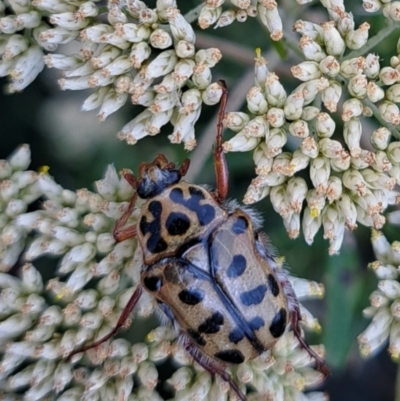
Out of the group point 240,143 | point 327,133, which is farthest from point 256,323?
point 327,133

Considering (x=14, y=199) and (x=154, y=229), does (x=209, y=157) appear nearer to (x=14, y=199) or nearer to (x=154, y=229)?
(x=154, y=229)

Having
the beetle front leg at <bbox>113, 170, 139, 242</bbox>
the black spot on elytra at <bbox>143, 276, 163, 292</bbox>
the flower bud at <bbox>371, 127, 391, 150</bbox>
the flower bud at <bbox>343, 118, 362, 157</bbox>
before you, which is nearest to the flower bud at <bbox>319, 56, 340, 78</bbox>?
the flower bud at <bbox>343, 118, 362, 157</bbox>

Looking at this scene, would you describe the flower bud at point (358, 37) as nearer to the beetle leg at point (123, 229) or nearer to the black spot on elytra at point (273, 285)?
the black spot on elytra at point (273, 285)

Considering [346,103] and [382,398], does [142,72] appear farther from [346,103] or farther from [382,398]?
[382,398]

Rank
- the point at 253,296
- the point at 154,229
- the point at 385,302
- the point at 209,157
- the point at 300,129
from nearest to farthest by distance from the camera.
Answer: the point at 253,296 < the point at 300,129 < the point at 154,229 < the point at 385,302 < the point at 209,157

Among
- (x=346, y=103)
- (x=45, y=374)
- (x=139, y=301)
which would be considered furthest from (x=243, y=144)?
(x=45, y=374)

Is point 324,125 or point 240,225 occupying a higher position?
point 324,125

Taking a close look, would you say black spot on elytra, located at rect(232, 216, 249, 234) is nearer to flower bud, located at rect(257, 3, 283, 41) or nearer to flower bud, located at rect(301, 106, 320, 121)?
flower bud, located at rect(301, 106, 320, 121)
